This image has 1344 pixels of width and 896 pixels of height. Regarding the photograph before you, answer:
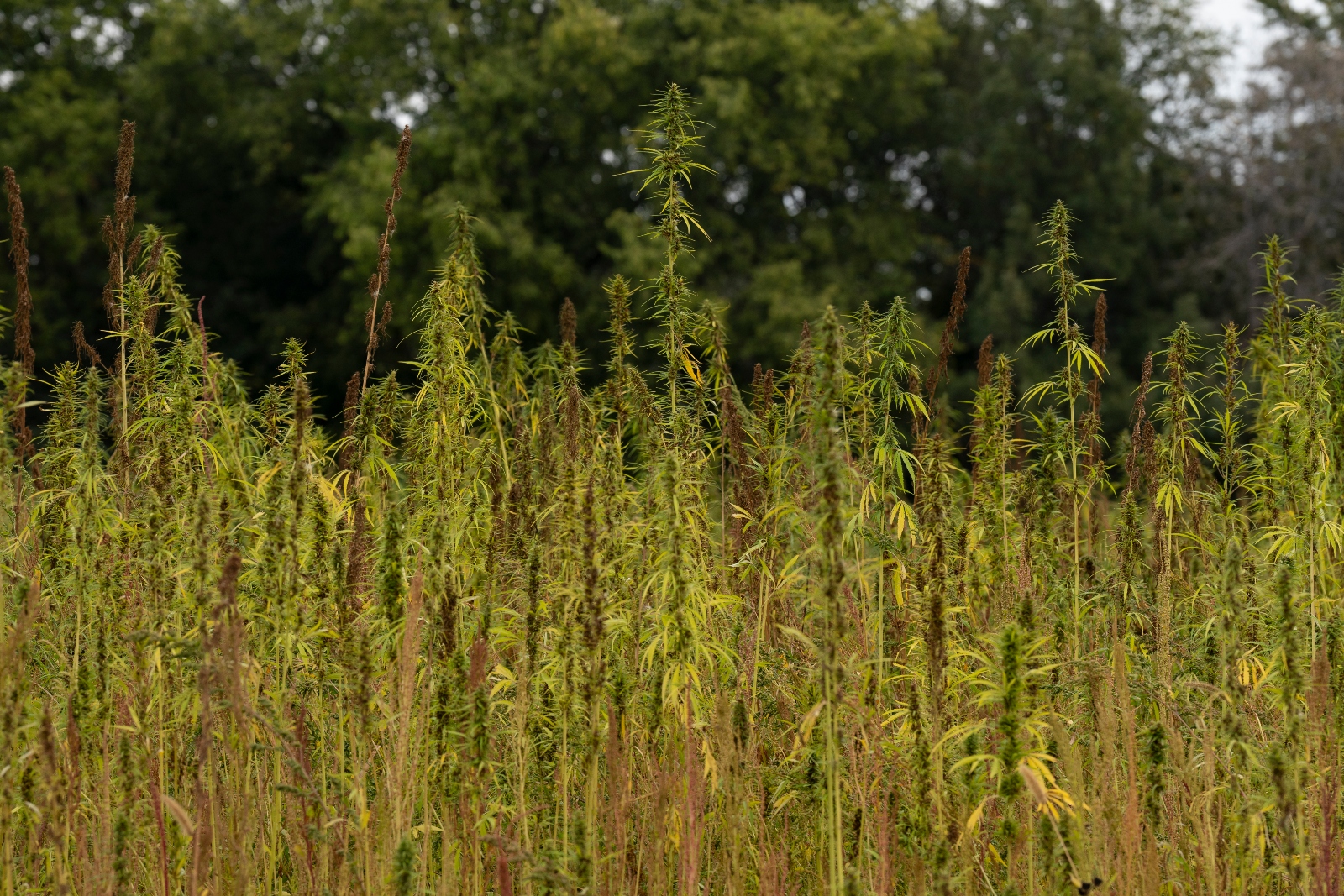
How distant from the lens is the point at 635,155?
72.4 ft

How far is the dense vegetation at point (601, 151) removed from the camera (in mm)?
20969

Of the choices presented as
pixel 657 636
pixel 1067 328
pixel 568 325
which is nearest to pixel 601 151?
pixel 568 325

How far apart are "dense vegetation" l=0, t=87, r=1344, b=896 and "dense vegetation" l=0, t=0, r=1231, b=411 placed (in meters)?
15.7

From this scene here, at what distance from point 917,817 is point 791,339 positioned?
16.4m

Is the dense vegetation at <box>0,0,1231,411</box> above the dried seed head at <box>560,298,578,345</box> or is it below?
above

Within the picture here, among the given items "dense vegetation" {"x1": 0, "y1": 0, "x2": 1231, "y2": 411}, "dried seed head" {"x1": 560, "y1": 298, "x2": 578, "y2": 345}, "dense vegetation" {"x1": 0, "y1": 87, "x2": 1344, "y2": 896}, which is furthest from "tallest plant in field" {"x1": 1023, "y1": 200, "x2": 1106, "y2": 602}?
"dense vegetation" {"x1": 0, "y1": 0, "x2": 1231, "y2": 411}

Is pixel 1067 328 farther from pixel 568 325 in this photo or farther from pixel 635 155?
pixel 635 155

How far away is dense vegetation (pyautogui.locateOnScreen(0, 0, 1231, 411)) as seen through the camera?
2097 cm

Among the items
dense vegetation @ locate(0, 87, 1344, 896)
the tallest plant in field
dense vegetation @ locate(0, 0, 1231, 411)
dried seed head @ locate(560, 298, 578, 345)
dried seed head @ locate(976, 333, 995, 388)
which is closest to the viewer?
dense vegetation @ locate(0, 87, 1344, 896)

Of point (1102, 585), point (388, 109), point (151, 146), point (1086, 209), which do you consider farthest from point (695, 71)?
point (1102, 585)

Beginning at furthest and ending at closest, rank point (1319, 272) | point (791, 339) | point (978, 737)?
point (1319, 272) < point (791, 339) < point (978, 737)

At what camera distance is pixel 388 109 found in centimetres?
2341

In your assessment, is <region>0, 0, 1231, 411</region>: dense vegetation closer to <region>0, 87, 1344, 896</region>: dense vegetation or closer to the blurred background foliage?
the blurred background foliage

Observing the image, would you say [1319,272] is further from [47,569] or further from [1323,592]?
[47,569]
